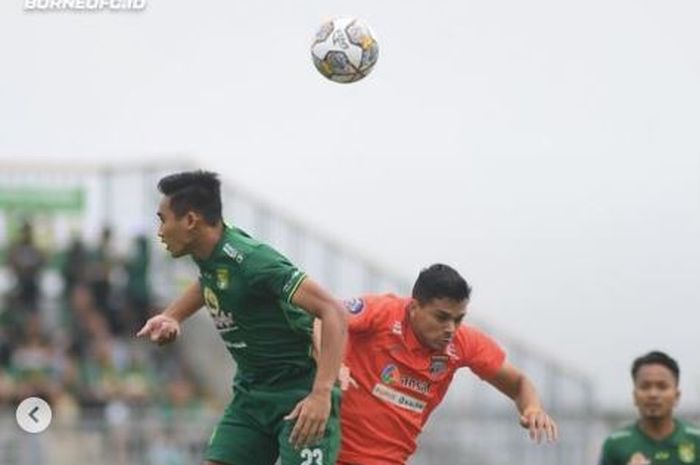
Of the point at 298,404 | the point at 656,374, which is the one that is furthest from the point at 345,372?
the point at 656,374

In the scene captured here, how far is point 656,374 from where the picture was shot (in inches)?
446

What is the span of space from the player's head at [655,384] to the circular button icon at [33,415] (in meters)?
6.67

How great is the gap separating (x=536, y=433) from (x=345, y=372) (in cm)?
104

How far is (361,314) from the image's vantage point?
9.90 meters

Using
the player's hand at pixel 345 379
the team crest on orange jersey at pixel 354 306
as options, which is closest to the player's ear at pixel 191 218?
the team crest on orange jersey at pixel 354 306

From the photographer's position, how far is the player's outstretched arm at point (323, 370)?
350 inches

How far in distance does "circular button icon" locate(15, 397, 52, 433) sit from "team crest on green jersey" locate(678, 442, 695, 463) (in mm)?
6763

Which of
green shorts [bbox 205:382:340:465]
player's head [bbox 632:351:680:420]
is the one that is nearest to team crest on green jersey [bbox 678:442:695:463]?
player's head [bbox 632:351:680:420]

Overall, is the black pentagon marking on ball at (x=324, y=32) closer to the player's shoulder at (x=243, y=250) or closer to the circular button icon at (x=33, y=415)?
the player's shoulder at (x=243, y=250)

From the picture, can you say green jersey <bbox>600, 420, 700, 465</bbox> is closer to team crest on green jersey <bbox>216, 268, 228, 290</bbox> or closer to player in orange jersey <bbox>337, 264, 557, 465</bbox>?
player in orange jersey <bbox>337, 264, 557, 465</bbox>

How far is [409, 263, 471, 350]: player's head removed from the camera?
9.64m

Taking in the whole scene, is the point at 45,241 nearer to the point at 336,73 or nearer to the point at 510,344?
the point at 510,344

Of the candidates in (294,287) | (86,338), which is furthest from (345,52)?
(86,338)

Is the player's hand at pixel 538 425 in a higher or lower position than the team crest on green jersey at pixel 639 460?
higher
